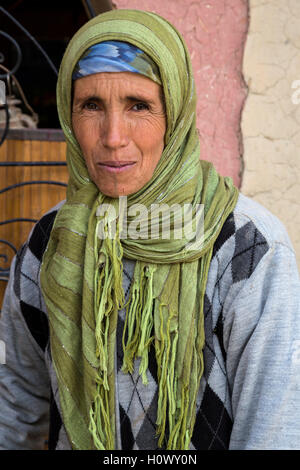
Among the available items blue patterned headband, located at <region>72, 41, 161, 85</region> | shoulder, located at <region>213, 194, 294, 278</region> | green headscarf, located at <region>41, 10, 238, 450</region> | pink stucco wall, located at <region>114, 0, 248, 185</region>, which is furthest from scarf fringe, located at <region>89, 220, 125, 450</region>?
pink stucco wall, located at <region>114, 0, 248, 185</region>

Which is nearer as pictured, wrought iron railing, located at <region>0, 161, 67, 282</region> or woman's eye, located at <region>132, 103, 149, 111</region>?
woman's eye, located at <region>132, 103, 149, 111</region>

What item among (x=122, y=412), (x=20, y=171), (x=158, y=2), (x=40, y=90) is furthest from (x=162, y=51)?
(x=40, y=90)

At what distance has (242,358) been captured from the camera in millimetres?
1289

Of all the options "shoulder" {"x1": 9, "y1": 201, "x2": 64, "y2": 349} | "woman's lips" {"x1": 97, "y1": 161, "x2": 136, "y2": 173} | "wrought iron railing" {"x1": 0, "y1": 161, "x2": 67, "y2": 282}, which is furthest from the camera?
"wrought iron railing" {"x1": 0, "y1": 161, "x2": 67, "y2": 282}

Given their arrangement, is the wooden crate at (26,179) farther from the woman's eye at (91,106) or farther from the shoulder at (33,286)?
the woman's eye at (91,106)

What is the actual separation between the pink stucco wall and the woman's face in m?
0.98

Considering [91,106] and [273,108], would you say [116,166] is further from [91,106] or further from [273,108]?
[273,108]

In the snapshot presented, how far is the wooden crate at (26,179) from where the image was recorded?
2.43m

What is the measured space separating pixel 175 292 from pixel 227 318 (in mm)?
135

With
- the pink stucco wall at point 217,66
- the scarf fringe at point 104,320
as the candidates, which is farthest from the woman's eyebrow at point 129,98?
the pink stucco wall at point 217,66

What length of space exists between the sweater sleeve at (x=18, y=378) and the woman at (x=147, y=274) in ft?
Result: 0.75

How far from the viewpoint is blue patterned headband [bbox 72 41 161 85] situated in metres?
1.28

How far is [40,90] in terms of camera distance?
5.22 metres

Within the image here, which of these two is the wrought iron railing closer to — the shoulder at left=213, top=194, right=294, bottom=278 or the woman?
the woman
